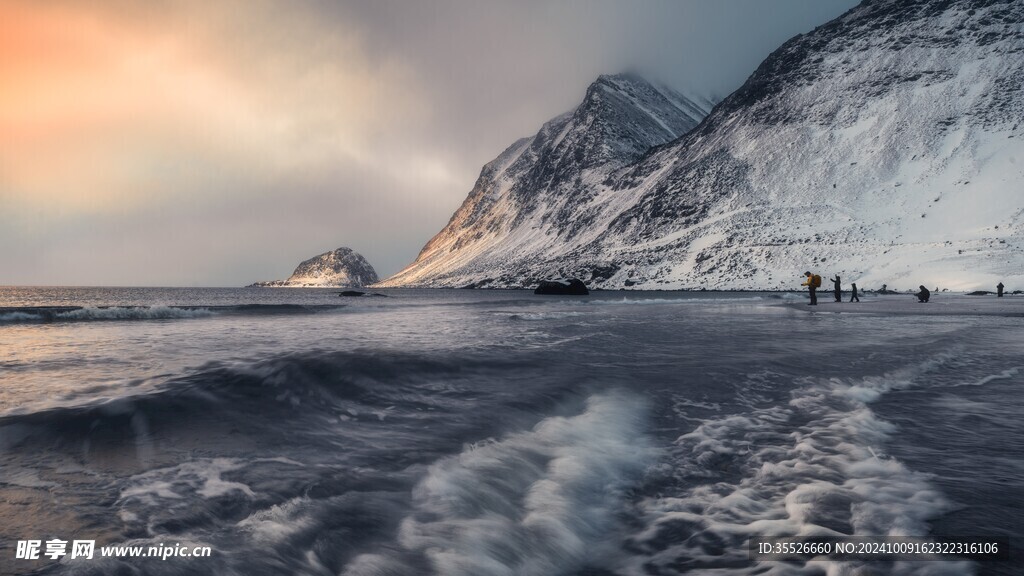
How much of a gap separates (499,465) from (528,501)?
73 cm

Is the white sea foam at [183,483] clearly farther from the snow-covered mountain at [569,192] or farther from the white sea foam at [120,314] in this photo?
the snow-covered mountain at [569,192]

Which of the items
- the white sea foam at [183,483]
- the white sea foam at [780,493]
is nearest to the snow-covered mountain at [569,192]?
the white sea foam at [780,493]

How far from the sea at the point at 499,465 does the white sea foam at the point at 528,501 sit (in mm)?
22

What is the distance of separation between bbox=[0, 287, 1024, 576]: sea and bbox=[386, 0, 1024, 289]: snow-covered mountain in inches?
2622

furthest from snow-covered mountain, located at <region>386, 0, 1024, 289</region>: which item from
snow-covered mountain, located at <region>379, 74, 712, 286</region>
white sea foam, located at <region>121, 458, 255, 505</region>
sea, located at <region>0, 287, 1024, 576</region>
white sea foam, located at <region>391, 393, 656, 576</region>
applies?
white sea foam, located at <region>121, 458, 255, 505</region>

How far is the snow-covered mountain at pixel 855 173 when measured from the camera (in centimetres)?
7056

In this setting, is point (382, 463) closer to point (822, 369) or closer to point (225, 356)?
point (225, 356)

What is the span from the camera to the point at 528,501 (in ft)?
14.1

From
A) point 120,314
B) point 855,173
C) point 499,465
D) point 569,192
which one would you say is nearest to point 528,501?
point 499,465

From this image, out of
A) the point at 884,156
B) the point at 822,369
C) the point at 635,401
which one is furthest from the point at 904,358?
the point at 884,156

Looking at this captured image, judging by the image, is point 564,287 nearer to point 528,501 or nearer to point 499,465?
point 499,465

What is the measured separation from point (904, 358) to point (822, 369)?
8.57 ft

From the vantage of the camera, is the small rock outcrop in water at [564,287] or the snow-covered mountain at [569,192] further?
the snow-covered mountain at [569,192]

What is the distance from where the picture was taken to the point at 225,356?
1106 centimetres
